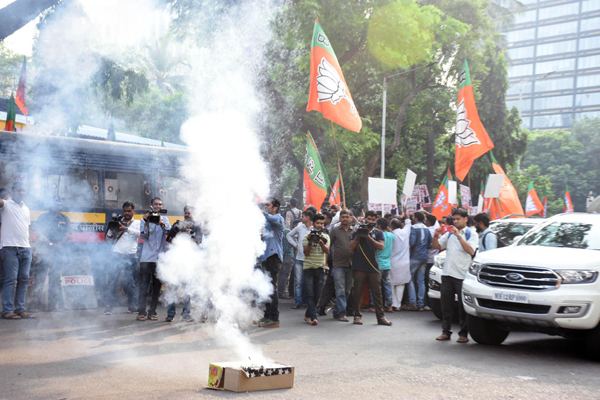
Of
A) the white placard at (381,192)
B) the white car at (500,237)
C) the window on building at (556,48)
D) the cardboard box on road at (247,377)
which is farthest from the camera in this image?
the window on building at (556,48)

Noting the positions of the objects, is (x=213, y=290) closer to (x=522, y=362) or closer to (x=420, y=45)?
(x=522, y=362)

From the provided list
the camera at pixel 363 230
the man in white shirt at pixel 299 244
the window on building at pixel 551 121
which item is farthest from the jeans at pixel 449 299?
the window on building at pixel 551 121

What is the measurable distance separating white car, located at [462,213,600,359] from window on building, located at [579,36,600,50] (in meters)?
99.6

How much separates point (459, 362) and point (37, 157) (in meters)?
8.83

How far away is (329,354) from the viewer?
22.9 ft

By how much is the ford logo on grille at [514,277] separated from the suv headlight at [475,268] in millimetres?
438

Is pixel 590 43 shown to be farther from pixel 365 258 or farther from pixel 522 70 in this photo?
pixel 365 258

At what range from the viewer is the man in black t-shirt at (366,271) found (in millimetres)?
9531

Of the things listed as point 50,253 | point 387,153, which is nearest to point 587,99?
point 387,153

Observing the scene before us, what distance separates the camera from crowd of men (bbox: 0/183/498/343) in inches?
329

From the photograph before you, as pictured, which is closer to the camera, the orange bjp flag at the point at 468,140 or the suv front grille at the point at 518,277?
the suv front grille at the point at 518,277

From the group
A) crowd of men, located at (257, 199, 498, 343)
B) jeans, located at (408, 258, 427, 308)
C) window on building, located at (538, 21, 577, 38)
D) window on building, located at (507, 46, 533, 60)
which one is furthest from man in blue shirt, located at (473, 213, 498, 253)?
window on building, located at (507, 46, 533, 60)

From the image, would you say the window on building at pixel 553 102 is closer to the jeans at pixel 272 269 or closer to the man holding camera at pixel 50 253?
the jeans at pixel 272 269

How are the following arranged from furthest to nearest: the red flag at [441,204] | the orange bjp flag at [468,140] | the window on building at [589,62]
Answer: the window on building at [589,62], the red flag at [441,204], the orange bjp flag at [468,140]
